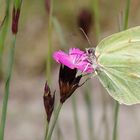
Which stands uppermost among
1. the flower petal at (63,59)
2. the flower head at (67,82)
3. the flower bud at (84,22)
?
the flower bud at (84,22)

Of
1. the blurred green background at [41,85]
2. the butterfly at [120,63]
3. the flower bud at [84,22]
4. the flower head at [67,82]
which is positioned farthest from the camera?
the blurred green background at [41,85]

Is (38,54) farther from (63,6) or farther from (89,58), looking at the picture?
(89,58)

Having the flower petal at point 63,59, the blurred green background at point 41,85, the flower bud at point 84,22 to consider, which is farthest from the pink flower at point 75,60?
the blurred green background at point 41,85

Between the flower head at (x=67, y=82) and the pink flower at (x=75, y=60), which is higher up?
the pink flower at (x=75, y=60)

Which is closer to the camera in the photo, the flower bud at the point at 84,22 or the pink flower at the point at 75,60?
the pink flower at the point at 75,60

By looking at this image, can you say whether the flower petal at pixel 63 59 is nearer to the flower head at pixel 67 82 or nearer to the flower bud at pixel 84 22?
the flower head at pixel 67 82

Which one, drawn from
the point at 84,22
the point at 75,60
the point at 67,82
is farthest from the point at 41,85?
the point at 67,82

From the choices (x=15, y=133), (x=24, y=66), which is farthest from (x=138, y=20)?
(x=15, y=133)

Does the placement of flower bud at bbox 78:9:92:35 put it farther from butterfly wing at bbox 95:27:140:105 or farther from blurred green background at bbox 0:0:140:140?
blurred green background at bbox 0:0:140:140
